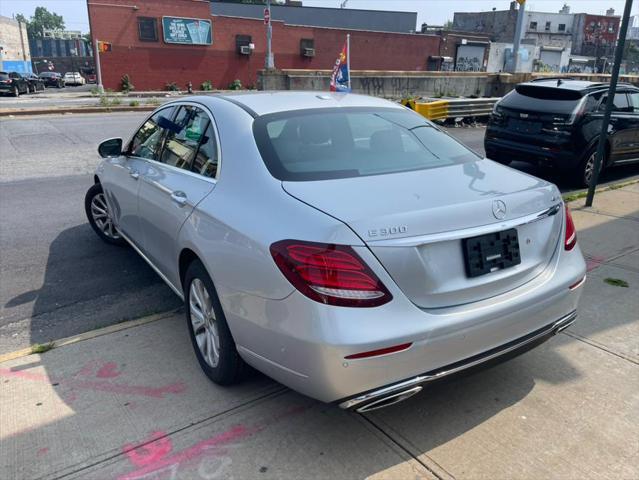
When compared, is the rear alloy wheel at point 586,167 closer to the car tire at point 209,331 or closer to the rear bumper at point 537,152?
the rear bumper at point 537,152

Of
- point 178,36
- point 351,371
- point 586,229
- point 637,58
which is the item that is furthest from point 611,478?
point 637,58

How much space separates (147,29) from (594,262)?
3835 cm

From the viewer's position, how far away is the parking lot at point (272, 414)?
8.46 feet

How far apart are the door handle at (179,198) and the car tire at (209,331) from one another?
1.25 ft

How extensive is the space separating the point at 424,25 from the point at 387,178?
2888 inches

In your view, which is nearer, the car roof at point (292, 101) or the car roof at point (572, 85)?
the car roof at point (292, 101)

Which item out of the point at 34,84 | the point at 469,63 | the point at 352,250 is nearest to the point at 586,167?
the point at 352,250

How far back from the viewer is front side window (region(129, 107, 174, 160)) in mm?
4199

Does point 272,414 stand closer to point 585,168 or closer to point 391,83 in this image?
point 585,168

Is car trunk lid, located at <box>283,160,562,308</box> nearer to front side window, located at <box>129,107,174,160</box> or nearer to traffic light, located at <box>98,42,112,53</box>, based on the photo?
front side window, located at <box>129,107,174,160</box>

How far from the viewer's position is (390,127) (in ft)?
11.9

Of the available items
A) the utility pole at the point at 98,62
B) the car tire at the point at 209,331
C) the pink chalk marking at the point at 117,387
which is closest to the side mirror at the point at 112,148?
the car tire at the point at 209,331

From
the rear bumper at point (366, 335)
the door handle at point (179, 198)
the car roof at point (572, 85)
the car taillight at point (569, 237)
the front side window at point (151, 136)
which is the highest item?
the car roof at point (572, 85)

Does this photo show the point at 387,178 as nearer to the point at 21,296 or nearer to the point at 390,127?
the point at 390,127
